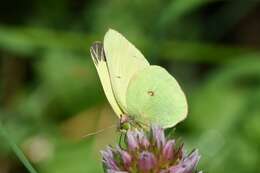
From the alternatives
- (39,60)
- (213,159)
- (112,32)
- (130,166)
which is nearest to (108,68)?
(112,32)

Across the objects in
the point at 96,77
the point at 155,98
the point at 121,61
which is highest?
the point at 121,61

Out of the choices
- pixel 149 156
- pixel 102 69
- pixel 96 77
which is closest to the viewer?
pixel 149 156

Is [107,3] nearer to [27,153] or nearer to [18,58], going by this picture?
[18,58]

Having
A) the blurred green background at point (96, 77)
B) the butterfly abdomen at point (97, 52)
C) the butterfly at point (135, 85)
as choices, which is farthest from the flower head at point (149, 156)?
the blurred green background at point (96, 77)

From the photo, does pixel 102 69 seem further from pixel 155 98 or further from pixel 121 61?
pixel 155 98

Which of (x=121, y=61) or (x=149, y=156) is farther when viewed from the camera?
(x=121, y=61)

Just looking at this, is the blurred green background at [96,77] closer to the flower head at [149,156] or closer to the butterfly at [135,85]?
the butterfly at [135,85]

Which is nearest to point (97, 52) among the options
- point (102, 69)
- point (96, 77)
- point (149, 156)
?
point (102, 69)

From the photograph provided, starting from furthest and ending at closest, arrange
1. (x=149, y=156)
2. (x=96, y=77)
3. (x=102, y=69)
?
(x=96, y=77)
(x=102, y=69)
(x=149, y=156)
